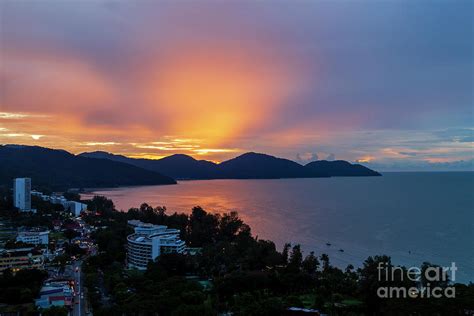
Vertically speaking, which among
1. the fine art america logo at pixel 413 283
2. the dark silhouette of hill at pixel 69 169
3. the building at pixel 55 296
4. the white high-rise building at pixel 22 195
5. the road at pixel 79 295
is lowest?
the road at pixel 79 295

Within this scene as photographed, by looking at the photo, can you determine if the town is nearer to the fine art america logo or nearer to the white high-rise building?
the white high-rise building

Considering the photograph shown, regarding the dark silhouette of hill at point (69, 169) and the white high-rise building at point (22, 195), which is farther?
the dark silhouette of hill at point (69, 169)

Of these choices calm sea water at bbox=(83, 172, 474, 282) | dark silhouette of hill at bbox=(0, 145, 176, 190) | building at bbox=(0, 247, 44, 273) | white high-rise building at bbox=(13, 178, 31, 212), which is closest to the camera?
building at bbox=(0, 247, 44, 273)

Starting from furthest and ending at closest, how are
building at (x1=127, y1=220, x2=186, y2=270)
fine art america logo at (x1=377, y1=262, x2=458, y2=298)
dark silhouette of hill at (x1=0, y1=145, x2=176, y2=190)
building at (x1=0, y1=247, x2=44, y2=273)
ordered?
dark silhouette of hill at (x1=0, y1=145, x2=176, y2=190) → building at (x1=127, y1=220, x2=186, y2=270) → building at (x1=0, y1=247, x2=44, y2=273) → fine art america logo at (x1=377, y1=262, x2=458, y2=298)

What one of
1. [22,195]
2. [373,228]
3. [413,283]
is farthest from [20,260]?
[373,228]

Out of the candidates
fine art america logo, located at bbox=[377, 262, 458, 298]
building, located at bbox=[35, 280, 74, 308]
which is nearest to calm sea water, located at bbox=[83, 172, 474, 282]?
fine art america logo, located at bbox=[377, 262, 458, 298]

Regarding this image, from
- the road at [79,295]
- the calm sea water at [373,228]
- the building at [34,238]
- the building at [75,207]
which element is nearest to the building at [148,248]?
the road at [79,295]

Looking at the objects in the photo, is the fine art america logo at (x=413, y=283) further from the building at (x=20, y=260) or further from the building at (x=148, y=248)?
the building at (x=20, y=260)

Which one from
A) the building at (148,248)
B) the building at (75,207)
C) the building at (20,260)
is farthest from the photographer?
the building at (75,207)
